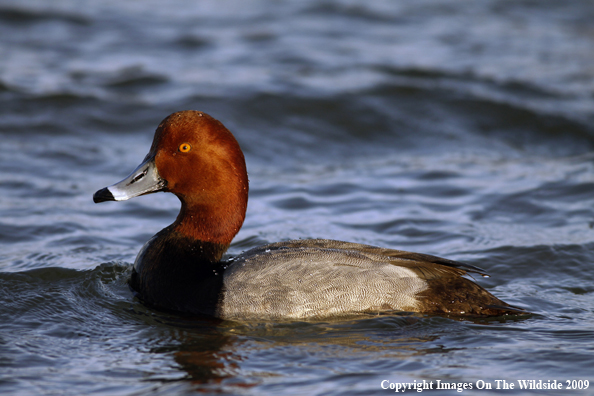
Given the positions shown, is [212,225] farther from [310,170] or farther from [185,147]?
[310,170]

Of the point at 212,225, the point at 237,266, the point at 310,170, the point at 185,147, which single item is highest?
the point at 185,147

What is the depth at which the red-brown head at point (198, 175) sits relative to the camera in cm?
554

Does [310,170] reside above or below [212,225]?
above

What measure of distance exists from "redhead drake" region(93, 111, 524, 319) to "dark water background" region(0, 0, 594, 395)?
15 cm

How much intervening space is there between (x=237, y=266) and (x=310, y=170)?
4758 millimetres

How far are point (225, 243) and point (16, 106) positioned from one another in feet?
22.4

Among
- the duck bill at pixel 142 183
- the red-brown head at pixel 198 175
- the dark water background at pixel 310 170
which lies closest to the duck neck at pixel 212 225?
the red-brown head at pixel 198 175

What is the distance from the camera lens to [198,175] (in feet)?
18.2

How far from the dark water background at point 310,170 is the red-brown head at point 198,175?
2.61 feet

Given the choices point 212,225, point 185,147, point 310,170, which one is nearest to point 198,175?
point 185,147

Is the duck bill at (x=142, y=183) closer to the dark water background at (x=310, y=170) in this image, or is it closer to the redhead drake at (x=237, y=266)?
the redhead drake at (x=237, y=266)

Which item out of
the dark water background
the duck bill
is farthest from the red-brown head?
the dark water background

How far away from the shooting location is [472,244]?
713 cm

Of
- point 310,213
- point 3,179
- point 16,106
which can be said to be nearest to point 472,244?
point 310,213
